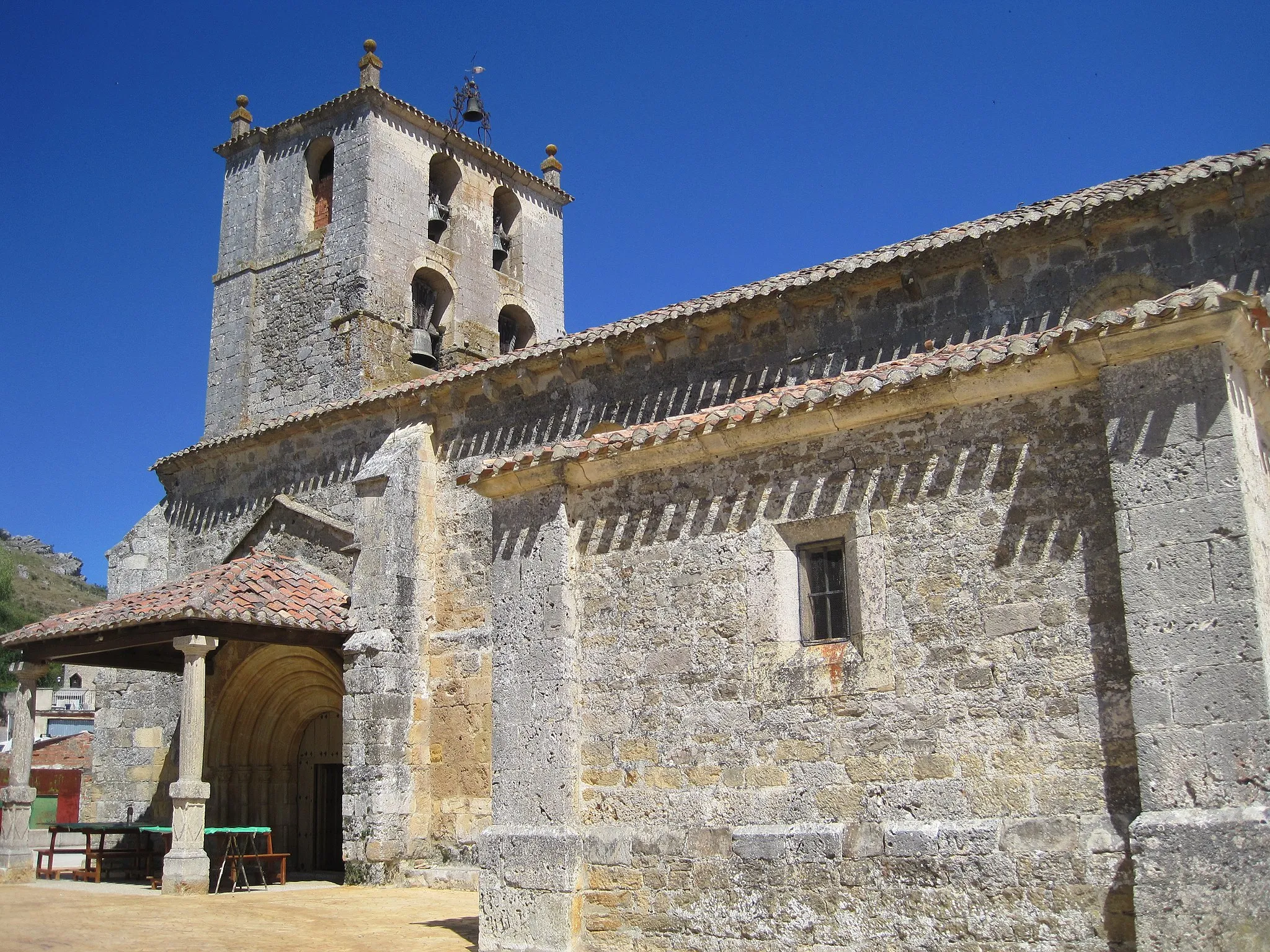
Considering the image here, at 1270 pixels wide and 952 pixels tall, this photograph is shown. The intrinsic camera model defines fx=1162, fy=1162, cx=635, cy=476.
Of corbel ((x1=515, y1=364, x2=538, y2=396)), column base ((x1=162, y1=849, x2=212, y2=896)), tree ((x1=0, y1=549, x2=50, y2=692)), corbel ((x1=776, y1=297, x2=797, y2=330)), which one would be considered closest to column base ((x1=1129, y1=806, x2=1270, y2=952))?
corbel ((x1=776, y1=297, x2=797, y2=330))

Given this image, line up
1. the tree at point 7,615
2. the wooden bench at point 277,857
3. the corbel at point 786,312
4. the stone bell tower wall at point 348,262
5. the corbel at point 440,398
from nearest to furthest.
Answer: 1. the corbel at point 786,312
2. the wooden bench at point 277,857
3. the corbel at point 440,398
4. the stone bell tower wall at point 348,262
5. the tree at point 7,615

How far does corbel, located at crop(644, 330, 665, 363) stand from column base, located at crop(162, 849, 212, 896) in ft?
22.4

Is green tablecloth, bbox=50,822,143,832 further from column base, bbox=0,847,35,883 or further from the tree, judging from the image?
the tree

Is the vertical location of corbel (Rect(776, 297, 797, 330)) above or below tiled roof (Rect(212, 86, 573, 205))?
below

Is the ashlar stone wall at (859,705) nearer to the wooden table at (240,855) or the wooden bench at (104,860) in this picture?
the wooden table at (240,855)

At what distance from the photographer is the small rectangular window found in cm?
706

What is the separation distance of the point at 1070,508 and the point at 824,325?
17.2ft

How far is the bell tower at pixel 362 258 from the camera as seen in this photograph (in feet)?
60.7

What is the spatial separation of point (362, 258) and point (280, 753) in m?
7.81

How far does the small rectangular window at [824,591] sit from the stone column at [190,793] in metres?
7.28

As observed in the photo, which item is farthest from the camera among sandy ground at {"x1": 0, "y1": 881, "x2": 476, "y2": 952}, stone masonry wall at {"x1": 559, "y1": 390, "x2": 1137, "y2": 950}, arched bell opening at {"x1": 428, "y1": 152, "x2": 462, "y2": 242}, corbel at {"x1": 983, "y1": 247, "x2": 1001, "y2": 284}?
arched bell opening at {"x1": 428, "y1": 152, "x2": 462, "y2": 242}

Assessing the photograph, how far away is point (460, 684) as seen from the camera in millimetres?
12750

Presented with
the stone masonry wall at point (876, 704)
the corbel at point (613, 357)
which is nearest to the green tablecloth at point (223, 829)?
the stone masonry wall at point (876, 704)

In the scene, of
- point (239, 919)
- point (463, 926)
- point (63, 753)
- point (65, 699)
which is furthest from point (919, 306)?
point (65, 699)
